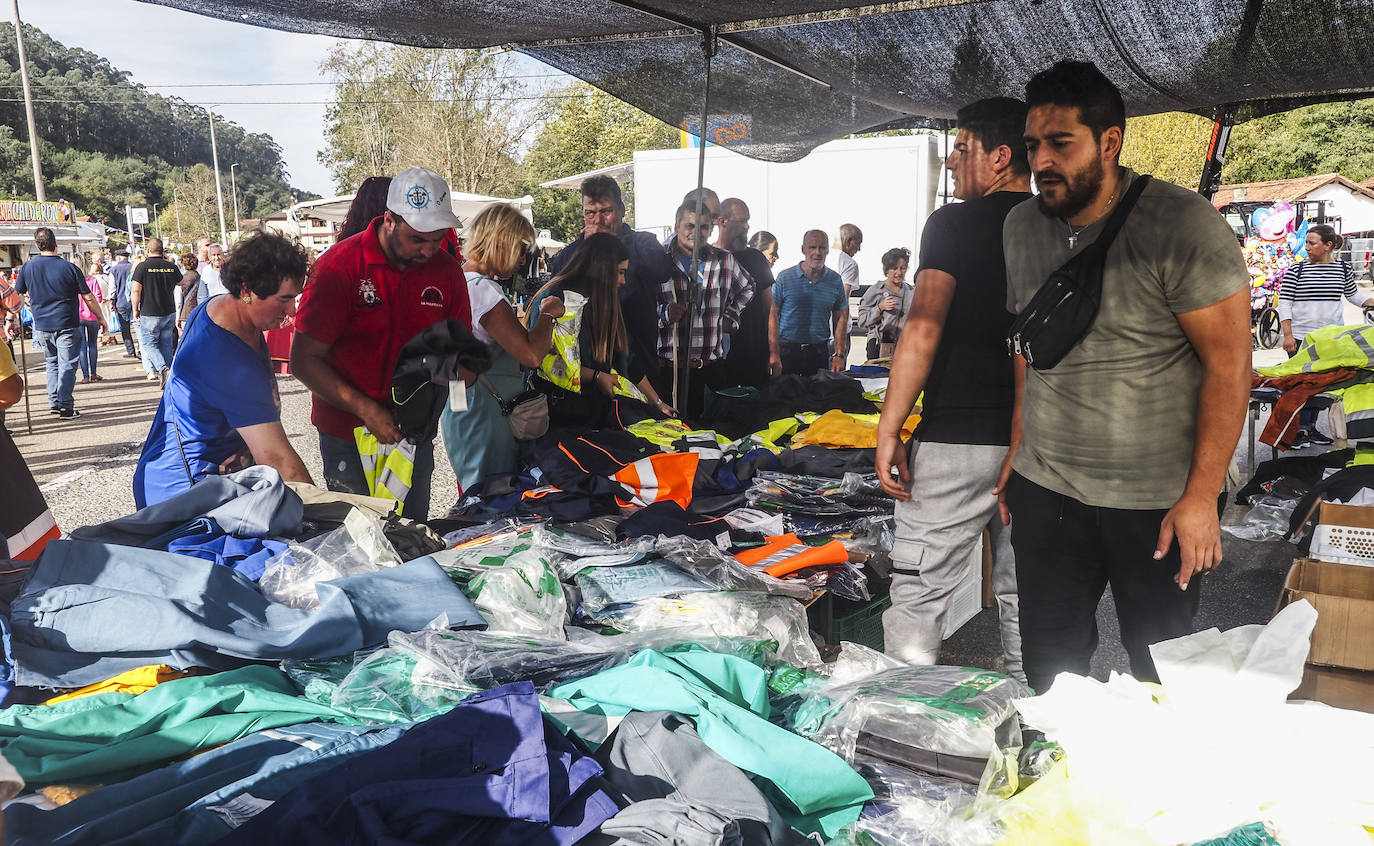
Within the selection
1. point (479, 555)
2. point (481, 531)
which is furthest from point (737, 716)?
point (481, 531)

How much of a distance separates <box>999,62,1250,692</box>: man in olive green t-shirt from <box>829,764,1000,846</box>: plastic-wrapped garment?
3.30 feet

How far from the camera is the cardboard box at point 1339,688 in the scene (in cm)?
284

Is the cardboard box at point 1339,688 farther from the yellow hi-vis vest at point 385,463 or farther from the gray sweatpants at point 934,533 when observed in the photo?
the yellow hi-vis vest at point 385,463

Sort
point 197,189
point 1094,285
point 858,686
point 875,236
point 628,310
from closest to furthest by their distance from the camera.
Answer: point 858,686, point 1094,285, point 628,310, point 875,236, point 197,189

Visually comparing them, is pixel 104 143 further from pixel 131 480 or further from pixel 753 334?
pixel 753 334

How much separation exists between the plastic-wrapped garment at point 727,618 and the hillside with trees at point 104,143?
64925mm

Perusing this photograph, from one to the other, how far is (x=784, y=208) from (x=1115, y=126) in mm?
15141

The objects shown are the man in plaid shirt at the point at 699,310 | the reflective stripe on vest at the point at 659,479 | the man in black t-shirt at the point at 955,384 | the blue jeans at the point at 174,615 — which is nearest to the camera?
the blue jeans at the point at 174,615

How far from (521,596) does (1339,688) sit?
248 cm

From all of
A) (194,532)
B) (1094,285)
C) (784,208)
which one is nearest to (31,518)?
(194,532)

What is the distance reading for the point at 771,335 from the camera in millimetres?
7367

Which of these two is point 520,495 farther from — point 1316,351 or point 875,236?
point 875,236

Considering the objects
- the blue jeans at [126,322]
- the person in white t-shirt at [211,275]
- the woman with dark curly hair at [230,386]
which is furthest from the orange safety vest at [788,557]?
the blue jeans at [126,322]

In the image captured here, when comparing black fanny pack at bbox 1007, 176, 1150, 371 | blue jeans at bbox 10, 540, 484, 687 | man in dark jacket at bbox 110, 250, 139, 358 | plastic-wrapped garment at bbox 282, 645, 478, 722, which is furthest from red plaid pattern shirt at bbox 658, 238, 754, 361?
man in dark jacket at bbox 110, 250, 139, 358
